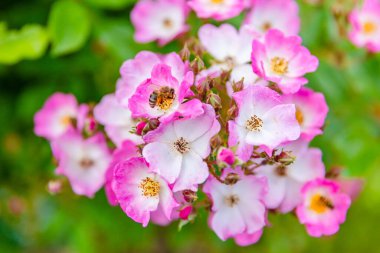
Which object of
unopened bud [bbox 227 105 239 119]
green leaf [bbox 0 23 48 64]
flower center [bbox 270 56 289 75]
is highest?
unopened bud [bbox 227 105 239 119]

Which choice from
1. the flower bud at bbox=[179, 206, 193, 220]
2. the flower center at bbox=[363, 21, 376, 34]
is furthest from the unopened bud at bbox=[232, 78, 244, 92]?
the flower center at bbox=[363, 21, 376, 34]

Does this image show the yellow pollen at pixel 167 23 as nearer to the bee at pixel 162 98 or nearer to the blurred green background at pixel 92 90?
the blurred green background at pixel 92 90

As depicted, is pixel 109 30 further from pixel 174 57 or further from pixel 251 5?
pixel 174 57

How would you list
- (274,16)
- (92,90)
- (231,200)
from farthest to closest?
(92,90) → (274,16) → (231,200)

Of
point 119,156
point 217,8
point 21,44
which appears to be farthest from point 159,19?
point 119,156

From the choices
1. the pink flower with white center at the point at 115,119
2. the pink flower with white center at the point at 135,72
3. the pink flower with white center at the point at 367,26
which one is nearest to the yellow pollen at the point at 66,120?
the pink flower with white center at the point at 115,119

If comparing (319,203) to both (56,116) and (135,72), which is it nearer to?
(135,72)

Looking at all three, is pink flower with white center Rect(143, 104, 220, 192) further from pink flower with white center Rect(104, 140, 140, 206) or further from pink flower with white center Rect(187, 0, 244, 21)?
pink flower with white center Rect(187, 0, 244, 21)
